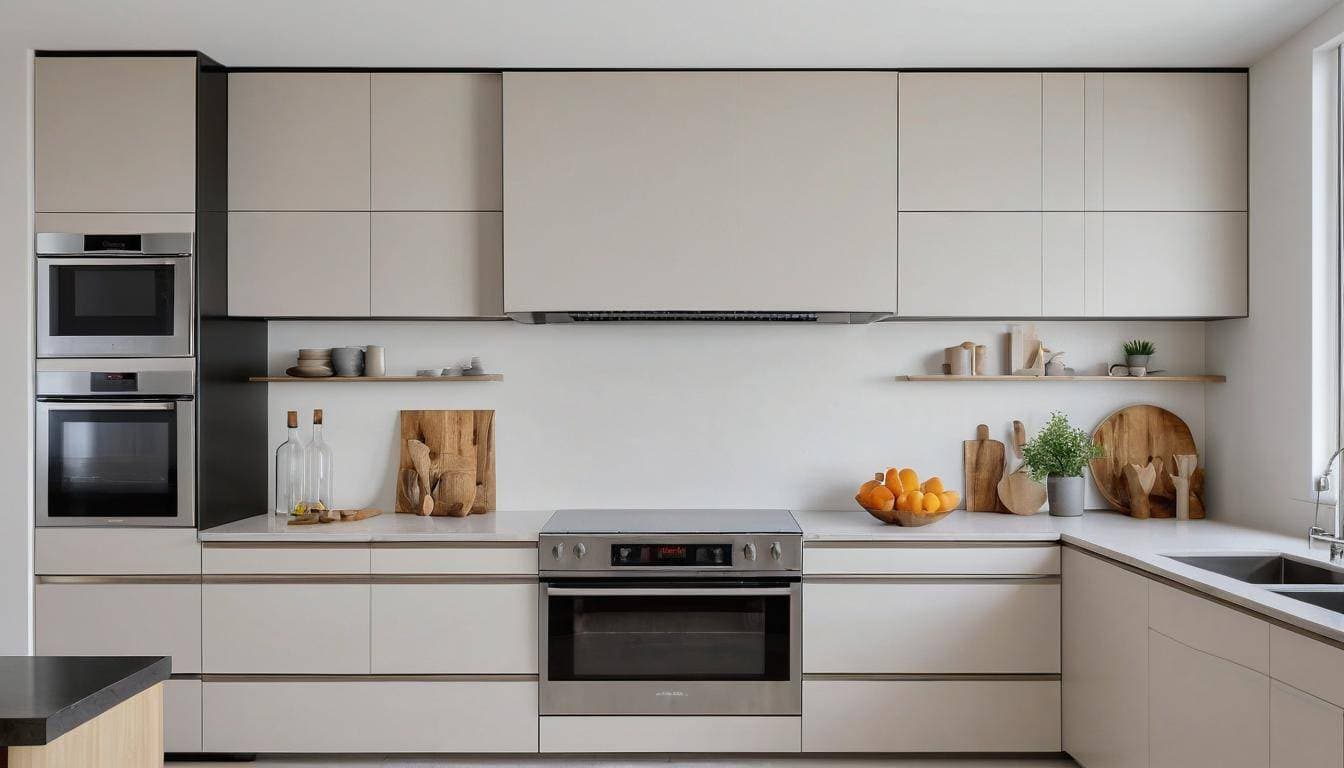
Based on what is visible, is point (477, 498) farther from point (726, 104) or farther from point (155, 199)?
point (726, 104)

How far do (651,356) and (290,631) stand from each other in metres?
1.63

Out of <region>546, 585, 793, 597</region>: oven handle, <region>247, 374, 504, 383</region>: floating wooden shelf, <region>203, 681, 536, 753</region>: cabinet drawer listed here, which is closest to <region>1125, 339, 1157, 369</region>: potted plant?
<region>546, 585, 793, 597</region>: oven handle

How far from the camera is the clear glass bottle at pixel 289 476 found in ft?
10.9

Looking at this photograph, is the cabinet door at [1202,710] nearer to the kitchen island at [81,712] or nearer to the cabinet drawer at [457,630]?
the cabinet drawer at [457,630]

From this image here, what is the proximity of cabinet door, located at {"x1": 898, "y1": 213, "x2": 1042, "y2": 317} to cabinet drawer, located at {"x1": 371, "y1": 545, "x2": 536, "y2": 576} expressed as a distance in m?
1.61

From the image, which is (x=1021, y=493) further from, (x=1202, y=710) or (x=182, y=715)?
(x=182, y=715)

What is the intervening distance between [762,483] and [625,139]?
56.3 inches

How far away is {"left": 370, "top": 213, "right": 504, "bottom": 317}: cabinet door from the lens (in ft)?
10.3

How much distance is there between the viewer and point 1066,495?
127 inches

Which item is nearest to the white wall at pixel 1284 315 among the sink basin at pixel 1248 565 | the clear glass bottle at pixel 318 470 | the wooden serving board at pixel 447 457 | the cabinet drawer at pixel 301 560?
the sink basin at pixel 1248 565

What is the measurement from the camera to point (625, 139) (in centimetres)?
308

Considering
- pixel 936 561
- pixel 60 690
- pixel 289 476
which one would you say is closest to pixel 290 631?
pixel 289 476

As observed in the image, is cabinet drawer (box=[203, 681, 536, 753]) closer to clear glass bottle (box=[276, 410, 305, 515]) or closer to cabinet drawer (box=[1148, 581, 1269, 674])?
clear glass bottle (box=[276, 410, 305, 515])

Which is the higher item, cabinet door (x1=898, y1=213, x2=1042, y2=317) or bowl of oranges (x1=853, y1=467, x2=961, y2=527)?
cabinet door (x1=898, y1=213, x2=1042, y2=317)
